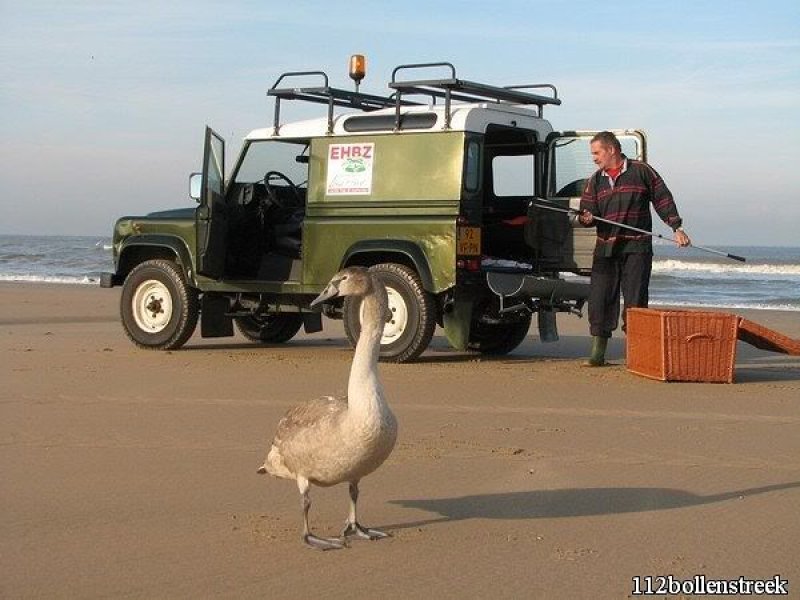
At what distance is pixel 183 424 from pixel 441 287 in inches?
137

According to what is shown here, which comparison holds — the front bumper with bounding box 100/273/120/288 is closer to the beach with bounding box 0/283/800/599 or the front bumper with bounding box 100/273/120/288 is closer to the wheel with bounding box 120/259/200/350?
the wheel with bounding box 120/259/200/350

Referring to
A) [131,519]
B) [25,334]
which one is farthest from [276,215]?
[131,519]

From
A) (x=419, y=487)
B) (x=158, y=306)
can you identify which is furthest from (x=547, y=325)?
(x=419, y=487)

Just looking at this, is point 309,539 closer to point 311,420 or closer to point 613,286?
point 311,420

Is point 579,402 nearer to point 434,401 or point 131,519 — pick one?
point 434,401

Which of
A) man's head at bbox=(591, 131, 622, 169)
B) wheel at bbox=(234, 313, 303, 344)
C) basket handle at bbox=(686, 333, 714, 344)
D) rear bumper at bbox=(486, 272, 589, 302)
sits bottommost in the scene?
wheel at bbox=(234, 313, 303, 344)

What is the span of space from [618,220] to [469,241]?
4.09 ft

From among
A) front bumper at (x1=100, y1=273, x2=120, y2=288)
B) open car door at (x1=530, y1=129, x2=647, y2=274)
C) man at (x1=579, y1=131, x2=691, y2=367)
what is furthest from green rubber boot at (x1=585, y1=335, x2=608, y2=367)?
front bumper at (x1=100, y1=273, x2=120, y2=288)

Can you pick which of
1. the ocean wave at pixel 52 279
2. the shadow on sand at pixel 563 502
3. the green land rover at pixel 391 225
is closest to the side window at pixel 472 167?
the green land rover at pixel 391 225

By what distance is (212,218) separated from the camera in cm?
1188

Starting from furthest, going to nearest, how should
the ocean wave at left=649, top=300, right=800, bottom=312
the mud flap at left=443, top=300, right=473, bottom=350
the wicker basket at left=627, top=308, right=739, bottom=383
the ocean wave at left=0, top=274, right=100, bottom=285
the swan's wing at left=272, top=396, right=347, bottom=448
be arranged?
the ocean wave at left=0, top=274, right=100, bottom=285 < the ocean wave at left=649, top=300, right=800, bottom=312 < the mud flap at left=443, top=300, right=473, bottom=350 < the wicker basket at left=627, top=308, right=739, bottom=383 < the swan's wing at left=272, top=396, right=347, bottom=448

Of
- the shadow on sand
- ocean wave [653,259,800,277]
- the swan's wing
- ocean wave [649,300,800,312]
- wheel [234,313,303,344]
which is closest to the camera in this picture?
the swan's wing

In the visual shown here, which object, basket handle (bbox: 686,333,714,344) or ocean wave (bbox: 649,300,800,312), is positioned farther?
ocean wave (bbox: 649,300,800,312)

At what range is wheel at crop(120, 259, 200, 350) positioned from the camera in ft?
40.1
